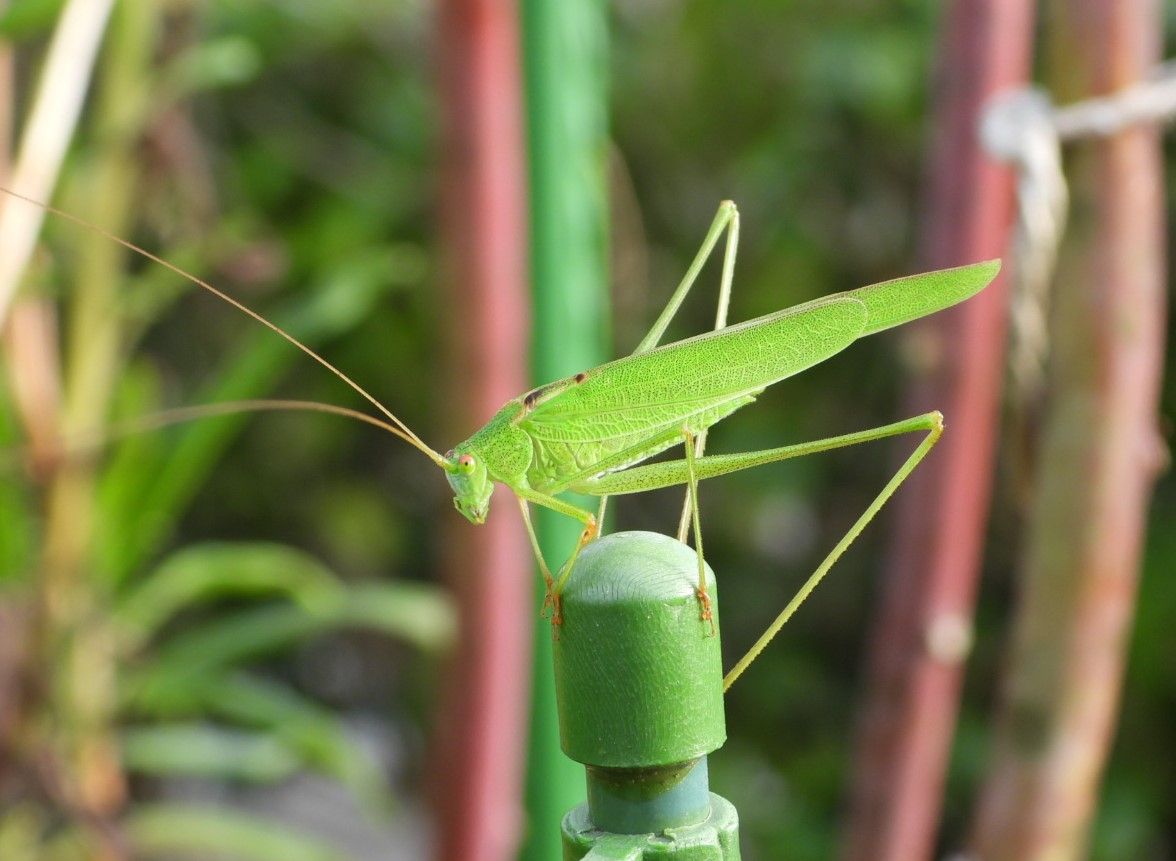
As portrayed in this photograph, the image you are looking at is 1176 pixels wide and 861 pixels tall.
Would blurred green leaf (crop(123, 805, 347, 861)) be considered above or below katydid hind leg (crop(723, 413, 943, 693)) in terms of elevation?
below

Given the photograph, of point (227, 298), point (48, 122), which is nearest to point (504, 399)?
point (227, 298)

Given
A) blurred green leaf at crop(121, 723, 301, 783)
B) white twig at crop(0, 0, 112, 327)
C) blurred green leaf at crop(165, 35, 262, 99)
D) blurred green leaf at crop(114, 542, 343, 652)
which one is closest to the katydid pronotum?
white twig at crop(0, 0, 112, 327)

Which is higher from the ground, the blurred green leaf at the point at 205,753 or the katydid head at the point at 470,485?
the katydid head at the point at 470,485

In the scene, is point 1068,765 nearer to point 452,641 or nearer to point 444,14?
point 452,641

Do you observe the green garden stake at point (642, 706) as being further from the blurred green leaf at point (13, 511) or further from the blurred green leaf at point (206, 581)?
the blurred green leaf at point (13, 511)

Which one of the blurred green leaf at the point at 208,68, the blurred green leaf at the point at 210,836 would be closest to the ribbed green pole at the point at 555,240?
the blurred green leaf at the point at 208,68

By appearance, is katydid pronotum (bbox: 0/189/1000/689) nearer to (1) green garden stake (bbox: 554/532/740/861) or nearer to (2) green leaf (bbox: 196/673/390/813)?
(1) green garden stake (bbox: 554/532/740/861)
